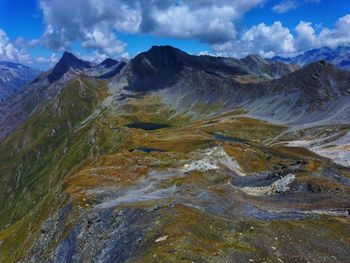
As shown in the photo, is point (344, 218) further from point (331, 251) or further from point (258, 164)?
point (258, 164)

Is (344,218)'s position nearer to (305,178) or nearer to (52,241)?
(305,178)

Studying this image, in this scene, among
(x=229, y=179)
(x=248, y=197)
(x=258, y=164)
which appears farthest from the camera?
(x=258, y=164)

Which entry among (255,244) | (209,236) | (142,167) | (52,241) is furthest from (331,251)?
(142,167)

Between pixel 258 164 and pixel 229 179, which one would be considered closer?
pixel 229 179

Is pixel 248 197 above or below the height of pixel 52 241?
above


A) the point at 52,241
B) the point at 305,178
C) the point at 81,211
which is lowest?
the point at 52,241

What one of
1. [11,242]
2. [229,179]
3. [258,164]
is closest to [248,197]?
[229,179]

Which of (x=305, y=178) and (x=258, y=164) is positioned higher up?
(x=305, y=178)

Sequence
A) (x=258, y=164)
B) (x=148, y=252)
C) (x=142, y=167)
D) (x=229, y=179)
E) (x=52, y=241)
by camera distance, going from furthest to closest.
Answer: (x=258, y=164) → (x=142, y=167) → (x=229, y=179) → (x=52, y=241) → (x=148, y=252)

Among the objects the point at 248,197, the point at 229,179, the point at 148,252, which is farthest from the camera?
the point at 229,179
